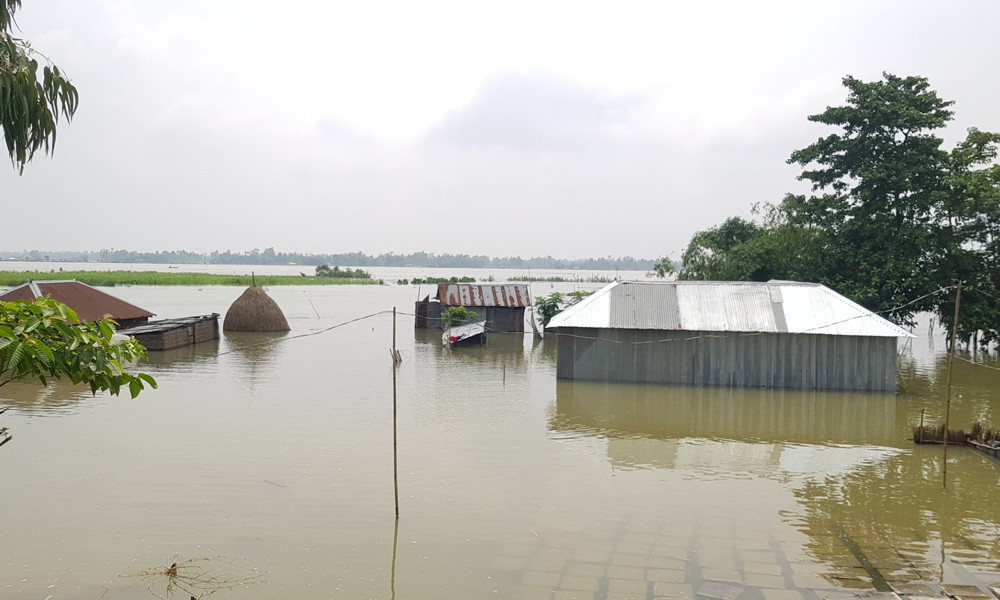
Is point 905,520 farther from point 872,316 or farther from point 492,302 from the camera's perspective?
point 492,302

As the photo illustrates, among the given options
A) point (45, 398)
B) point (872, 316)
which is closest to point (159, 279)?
point (45, 398)

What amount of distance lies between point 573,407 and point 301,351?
15600 mm

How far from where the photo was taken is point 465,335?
111ft

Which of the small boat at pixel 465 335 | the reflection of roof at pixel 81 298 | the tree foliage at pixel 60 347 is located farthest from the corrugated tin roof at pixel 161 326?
the tree foliage at pixel 60 347

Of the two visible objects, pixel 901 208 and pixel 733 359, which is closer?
pixel 733 359

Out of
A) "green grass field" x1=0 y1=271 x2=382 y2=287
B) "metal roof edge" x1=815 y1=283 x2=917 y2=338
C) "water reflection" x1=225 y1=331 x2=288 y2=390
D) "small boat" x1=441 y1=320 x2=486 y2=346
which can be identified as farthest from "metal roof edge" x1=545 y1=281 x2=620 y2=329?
"green grass field" x1=0 y1=271 x2=382 y2=287

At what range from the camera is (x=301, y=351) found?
3136cm

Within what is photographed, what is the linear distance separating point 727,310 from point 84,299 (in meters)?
23.8

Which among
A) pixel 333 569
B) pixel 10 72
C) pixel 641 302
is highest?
pixel 10 72

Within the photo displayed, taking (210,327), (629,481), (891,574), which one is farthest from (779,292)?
(210,327)

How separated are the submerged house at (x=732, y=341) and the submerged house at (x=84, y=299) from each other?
18.5 metres

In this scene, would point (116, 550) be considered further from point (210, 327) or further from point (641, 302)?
point (210, 327)

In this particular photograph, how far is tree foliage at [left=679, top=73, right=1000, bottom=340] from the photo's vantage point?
92.5ft

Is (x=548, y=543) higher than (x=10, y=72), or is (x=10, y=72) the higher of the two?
(x=10, y=72)
